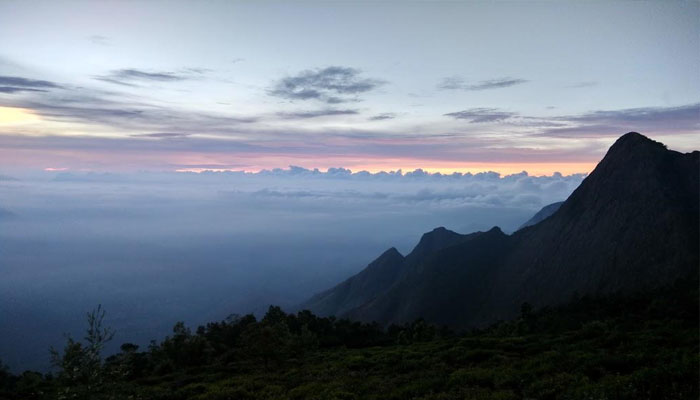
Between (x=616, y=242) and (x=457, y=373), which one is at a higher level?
(x=457, y=373)

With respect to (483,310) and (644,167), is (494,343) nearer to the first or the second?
(483,310)

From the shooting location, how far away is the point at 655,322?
39.1 metres

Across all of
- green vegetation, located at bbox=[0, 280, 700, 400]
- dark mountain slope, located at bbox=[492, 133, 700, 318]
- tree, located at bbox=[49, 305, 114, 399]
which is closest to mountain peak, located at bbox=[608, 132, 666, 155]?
dark mountain slope, located at bbox=[492, 133, 700, 318]

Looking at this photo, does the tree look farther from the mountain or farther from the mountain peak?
the mountain peak

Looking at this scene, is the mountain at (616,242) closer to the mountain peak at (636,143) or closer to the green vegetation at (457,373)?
the mountain peak at (636,143)

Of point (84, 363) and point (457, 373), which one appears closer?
point (84, 363)

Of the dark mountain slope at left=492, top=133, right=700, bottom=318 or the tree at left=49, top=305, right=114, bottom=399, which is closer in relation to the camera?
the tree at left=49, top=305, right=114, bottom=399

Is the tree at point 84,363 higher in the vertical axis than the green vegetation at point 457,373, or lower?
higher

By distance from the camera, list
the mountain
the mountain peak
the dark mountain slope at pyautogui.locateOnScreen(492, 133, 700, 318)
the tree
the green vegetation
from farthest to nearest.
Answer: the mountain peak, the mountain, the dark mountain slope at pyautogui.locateOnScreen(492, 133, 700, 318), the tree, the green vegetation


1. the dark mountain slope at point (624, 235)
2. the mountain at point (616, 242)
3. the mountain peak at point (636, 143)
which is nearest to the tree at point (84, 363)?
the mountain at point (616, 242)

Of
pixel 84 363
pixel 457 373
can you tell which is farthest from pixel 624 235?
pixel 84 363

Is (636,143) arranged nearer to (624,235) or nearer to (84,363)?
(624,235)

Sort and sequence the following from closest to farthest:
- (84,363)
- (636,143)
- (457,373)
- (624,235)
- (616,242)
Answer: (84,363) → (457,373) → (616,242) → (624,235) → (636,143)

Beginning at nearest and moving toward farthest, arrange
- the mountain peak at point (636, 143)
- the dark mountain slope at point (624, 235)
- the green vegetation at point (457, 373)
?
the green vegetation at point (457, 373) < the dark mountain slope at point (624, 235) < the mountain peak at point (636, 143)
